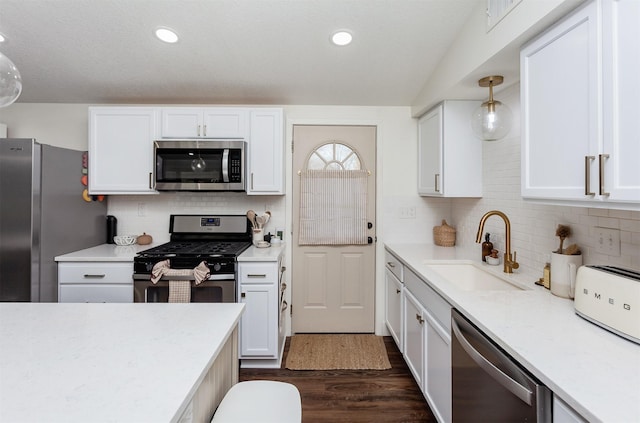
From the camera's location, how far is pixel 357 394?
2.19 metres

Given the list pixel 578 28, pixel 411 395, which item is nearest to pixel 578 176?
pixel 578 28

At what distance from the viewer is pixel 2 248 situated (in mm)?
2203

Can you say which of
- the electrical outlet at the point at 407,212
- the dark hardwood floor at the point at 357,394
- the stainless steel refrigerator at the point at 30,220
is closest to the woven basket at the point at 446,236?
the electrical outlet at the point at 407,212

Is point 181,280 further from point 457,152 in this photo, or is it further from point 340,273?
point 457,152

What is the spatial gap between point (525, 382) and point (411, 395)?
4.69ft

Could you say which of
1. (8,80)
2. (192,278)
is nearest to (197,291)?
(192,278)

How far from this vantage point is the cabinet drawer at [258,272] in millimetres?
2441

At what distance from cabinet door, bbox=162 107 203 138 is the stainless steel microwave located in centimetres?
11

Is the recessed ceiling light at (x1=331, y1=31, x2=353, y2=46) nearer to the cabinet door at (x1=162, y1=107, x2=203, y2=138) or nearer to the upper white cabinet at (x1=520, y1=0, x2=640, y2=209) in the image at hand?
the upper white cabinet at (x1=520, y1=0, x2=640, y2=209)

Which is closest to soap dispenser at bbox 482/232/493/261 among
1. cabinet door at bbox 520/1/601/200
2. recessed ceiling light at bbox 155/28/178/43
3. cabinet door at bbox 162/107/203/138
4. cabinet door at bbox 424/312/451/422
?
cabinet door at bbox 424/312/451/422

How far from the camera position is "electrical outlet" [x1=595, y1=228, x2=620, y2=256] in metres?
1.39

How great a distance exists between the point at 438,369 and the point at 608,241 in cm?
104

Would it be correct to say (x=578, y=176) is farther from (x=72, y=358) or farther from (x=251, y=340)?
(x=251, y=340)

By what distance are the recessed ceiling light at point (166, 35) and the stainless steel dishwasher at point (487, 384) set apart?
8.16 ft
